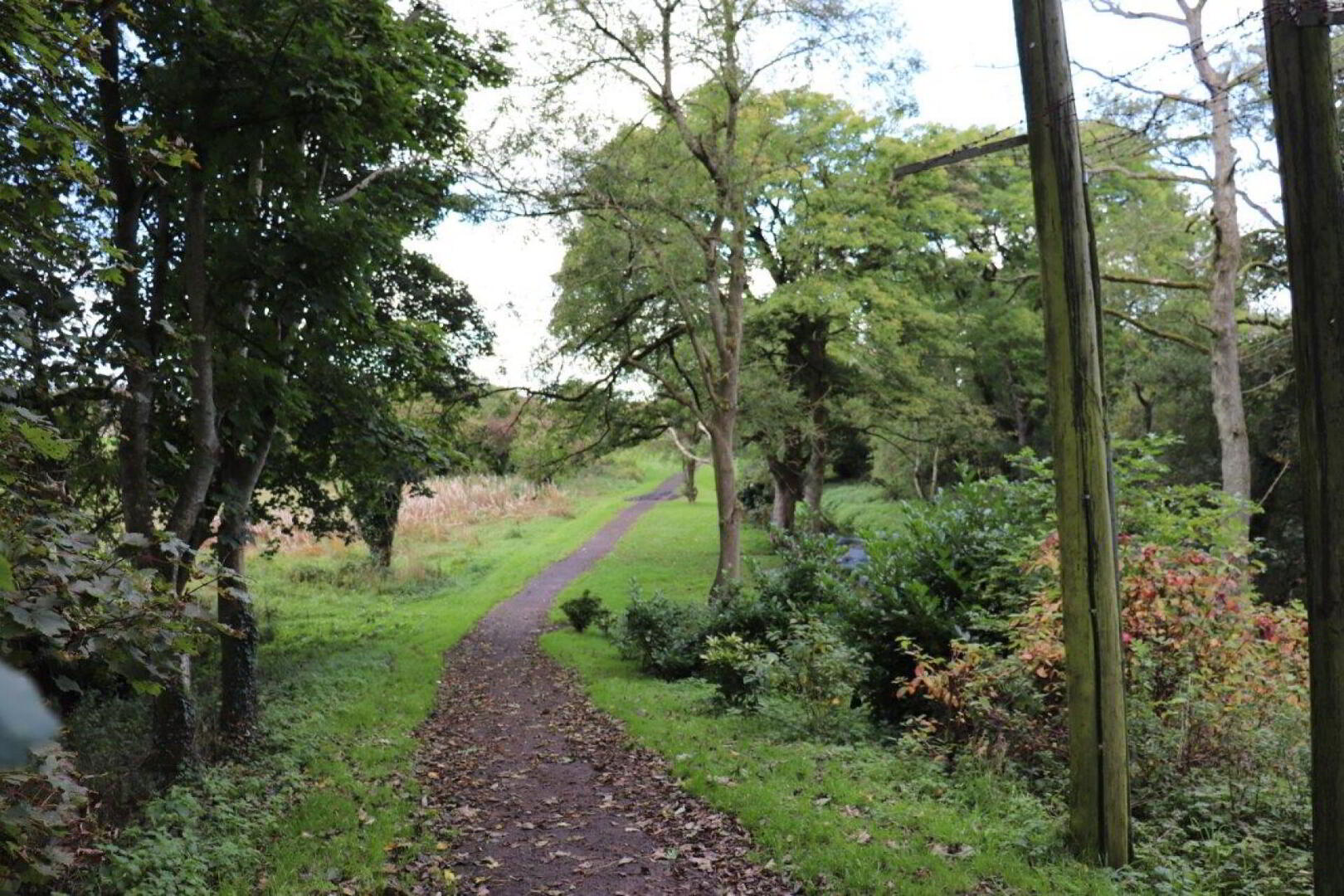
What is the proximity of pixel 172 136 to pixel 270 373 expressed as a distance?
7.28 ft

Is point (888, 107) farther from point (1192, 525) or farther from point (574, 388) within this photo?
point (1192, 525)

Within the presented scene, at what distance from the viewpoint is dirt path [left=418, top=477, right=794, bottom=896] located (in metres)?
6.45

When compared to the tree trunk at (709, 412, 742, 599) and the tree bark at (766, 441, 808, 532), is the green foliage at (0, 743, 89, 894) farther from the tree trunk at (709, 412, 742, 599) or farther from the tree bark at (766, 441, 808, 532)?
the tree bark at (766, 441, 808, 532)

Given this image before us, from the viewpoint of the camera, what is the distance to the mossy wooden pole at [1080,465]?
6.00 m

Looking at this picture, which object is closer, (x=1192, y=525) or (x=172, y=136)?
(x=172, y=136)

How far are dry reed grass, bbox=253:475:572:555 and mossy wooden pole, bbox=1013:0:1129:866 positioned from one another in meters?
21.8

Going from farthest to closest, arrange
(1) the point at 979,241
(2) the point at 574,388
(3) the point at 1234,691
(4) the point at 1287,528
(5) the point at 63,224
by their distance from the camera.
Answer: (1) the point at 979,241 → (4) the point at 1287,528 → (2) the point at 574,388 → (3) the point at 1234,691 → (5) the point at 63,224

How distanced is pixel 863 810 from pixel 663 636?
26.6 feet

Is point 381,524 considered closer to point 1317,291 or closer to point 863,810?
point 863,810

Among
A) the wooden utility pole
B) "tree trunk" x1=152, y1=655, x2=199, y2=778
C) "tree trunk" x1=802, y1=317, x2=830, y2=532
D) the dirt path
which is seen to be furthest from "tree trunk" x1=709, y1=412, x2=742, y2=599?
the wooden utility pole

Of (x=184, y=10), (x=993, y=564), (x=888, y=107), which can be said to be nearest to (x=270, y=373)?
(x=184, y=10)

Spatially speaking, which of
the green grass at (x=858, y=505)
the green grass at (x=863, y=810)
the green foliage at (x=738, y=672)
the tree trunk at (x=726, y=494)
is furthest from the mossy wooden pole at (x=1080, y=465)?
the green grass at (x=858, y=505)

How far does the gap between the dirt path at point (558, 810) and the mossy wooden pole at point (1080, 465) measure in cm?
211

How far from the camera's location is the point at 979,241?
101 ft
